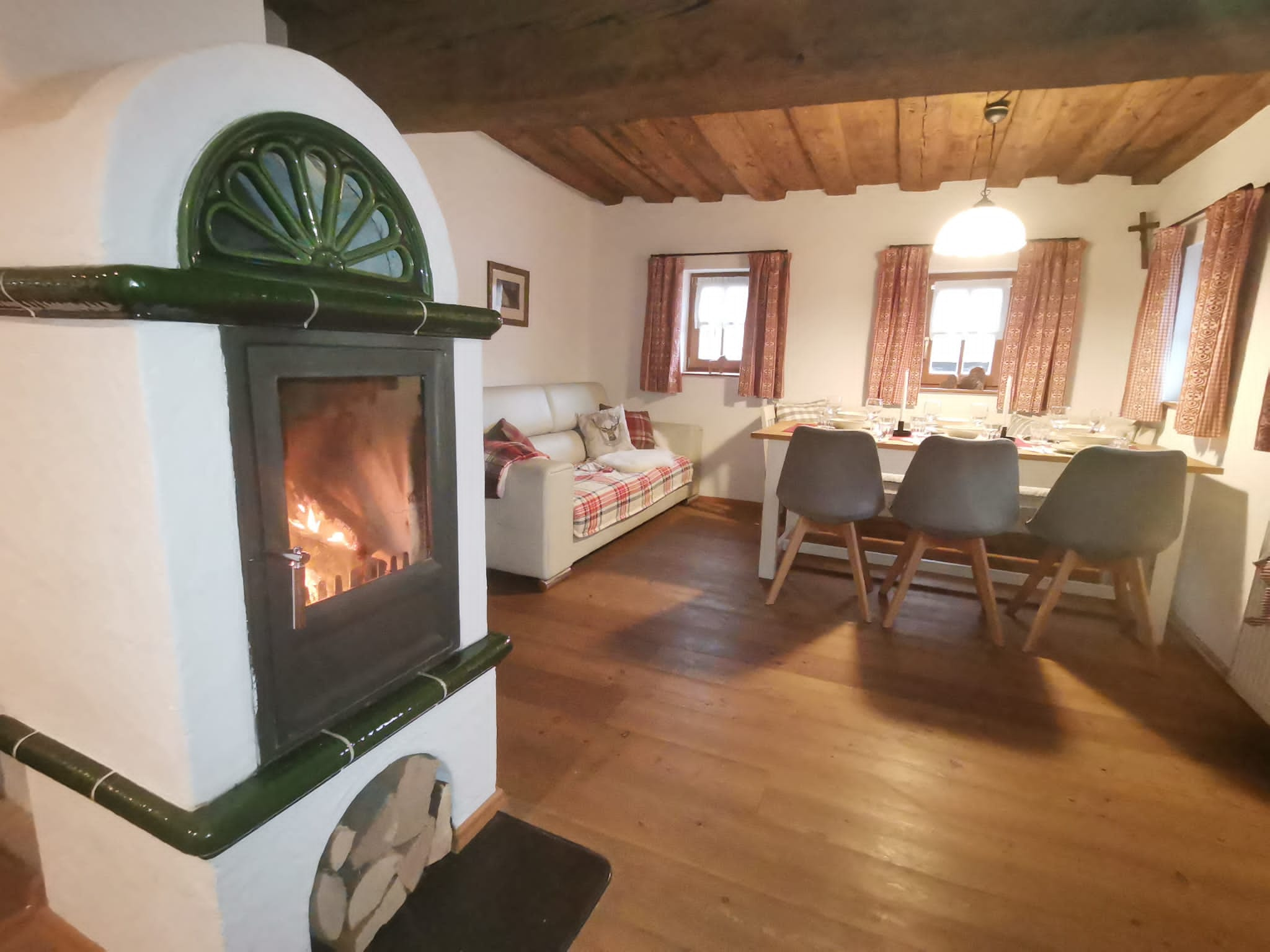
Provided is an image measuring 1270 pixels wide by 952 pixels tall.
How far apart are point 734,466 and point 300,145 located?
4.29 metres

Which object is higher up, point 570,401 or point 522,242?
point 522,242

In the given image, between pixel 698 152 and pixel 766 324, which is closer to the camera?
pixel 698 152

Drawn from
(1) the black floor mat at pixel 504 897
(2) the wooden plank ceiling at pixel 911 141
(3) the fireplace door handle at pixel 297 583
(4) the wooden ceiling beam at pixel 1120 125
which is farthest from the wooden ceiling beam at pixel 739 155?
(1) the black floor mat at pixel 504 897

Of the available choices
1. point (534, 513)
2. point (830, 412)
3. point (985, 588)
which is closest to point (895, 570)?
point (985, 588)

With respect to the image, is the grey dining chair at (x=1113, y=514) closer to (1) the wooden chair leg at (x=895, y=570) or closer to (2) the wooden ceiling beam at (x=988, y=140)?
(1) the wooden chair leg at (x=895, y=570)

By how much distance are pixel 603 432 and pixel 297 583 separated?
3.53 m

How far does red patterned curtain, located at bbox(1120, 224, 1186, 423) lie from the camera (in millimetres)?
3406

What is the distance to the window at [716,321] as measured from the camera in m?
5.00

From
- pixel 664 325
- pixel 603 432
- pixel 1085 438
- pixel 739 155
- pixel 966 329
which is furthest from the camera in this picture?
pixel 664 325

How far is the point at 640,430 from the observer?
4848 millimetres

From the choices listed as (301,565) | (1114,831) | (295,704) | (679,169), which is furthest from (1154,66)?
(679,169)

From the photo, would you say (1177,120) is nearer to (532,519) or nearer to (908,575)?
(908,575)

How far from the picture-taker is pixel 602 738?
1.93 m

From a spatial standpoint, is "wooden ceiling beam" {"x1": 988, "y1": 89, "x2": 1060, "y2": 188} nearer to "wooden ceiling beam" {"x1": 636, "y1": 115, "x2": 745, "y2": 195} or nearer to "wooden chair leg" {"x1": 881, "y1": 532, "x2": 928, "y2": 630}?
"wooden ceiling beam" {"x1": 636, "y1": 115, "x2": 745, "y2": 195}
